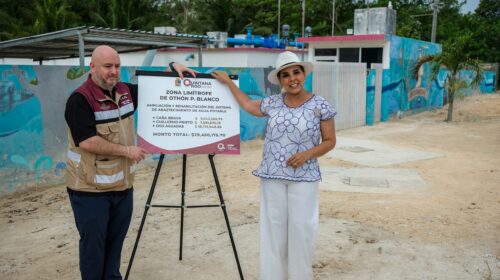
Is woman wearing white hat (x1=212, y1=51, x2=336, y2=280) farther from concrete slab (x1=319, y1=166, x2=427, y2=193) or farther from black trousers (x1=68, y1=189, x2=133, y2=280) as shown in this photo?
concrete slab (x1=319, y1=166, x2=427, y2=193)

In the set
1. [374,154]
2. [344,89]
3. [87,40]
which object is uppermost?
[87,40]

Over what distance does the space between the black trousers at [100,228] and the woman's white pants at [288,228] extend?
1014 millimetres

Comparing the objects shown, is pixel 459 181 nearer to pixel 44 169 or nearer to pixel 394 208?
pixel 394 208

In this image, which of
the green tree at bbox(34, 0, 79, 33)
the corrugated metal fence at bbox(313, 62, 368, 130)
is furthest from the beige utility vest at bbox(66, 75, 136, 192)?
the green tree at bbox(34, 0, 79, 33)

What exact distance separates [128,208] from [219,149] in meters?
0.90

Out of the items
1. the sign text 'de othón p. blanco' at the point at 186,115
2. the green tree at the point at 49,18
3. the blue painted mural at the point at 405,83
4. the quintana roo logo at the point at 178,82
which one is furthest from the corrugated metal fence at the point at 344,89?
the green tree at the point at 49,18

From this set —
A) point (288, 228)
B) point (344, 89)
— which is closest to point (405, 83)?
point (344, 89)

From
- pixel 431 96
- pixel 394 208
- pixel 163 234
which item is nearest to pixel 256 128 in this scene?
pixel 394 208

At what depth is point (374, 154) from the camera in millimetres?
10227

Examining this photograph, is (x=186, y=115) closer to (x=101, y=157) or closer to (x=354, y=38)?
(x=101, y=157)

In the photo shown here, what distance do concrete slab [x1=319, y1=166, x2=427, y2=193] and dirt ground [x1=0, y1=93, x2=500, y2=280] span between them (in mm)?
212

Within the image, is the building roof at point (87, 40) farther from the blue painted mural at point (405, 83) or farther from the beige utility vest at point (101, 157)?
the blue painted mural at point (405, 83)

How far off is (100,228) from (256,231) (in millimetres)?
2453

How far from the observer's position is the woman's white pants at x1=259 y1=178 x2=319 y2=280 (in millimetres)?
3340
